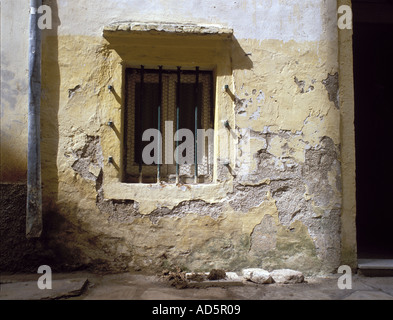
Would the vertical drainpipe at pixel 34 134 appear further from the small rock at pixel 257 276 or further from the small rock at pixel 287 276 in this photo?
the small rock at pixel 287 276

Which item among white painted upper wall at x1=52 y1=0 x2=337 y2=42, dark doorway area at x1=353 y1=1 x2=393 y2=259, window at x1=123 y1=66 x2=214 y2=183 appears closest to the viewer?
white painted upper wall at x1=52 y1=0 x2=337 y2=42

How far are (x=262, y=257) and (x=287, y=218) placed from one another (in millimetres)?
447

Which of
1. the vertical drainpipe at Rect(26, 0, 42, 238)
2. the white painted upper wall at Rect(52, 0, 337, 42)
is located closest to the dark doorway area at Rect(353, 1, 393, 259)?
the white painted upper wall at Rect(52, 0, 337, 42)

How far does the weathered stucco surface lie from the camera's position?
2936 millimetres

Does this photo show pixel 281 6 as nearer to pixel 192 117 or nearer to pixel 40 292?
pixel 192 117

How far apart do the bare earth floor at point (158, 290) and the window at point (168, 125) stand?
0.97 meters

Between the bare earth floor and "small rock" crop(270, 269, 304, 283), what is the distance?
0.04 meters

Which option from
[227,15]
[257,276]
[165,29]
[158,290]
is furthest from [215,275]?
[227,15]

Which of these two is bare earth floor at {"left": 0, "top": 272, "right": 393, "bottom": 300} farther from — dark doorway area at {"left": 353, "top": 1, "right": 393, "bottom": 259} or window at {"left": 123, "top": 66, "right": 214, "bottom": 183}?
dark doorway area at {"left": 353, "top": 1, "right": 393, "bottom": 259}

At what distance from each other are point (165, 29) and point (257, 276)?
7.88 ft

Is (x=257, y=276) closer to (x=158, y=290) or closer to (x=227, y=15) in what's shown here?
(x=158, y=290)

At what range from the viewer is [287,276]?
9.23ft

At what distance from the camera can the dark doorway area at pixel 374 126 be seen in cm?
489
